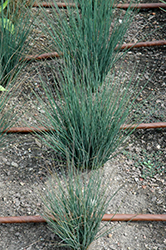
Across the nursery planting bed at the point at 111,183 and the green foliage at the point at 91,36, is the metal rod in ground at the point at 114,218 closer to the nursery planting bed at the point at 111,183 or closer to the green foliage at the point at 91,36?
the nursery planting bed at the point at 111,183

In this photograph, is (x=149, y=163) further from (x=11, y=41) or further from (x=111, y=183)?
(x=11, y=41)

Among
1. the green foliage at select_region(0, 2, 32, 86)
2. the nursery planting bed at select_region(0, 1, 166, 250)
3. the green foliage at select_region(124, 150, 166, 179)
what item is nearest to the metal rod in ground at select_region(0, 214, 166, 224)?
the nursery planting bed at select_region(0, 1, 166, 250)

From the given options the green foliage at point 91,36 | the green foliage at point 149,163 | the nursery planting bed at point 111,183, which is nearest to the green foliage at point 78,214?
the nursery planting bed at point 111,183

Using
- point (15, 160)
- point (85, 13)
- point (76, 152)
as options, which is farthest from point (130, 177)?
point (85, 13)

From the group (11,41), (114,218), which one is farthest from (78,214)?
(11,41)

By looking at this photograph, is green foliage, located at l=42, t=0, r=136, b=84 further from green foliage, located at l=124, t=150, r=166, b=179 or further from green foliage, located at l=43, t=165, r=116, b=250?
green foliage, located at l=43, t=165, r=116, b=250

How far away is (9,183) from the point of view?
2111mm

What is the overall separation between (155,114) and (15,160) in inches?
40.1

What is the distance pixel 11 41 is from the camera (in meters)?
2.49

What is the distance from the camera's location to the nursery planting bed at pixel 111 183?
188cm

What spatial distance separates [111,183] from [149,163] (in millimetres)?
300

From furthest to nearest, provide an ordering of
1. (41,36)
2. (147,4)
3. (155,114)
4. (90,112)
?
(147,4), (41,36), (155,114), (90,112)

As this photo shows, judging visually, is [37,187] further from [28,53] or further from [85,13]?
[85,13]

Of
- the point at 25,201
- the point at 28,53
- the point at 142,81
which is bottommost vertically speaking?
the point at 25,201
